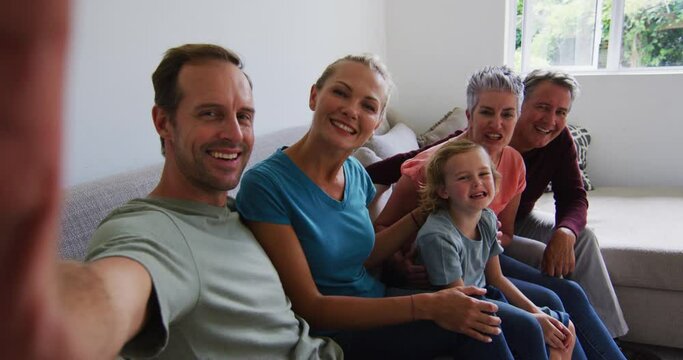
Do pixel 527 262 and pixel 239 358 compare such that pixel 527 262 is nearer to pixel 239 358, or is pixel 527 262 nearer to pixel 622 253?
pixel 622 253

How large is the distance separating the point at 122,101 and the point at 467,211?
0.97m

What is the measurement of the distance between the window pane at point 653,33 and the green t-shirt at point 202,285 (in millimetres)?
3237

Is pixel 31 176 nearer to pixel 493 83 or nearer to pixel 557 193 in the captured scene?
pixel 493 83

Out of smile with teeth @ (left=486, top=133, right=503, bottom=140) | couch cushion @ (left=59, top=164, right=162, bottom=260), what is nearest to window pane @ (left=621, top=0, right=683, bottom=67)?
smile with teeth @ (left=486, top=133, right=503, bottom=140)

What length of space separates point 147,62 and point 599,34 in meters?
3.08

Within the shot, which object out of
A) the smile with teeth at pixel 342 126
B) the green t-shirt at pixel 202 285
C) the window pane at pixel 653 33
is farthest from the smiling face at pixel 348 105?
the window pane at pixel 653 33

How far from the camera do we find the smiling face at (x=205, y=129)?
3.14 ft

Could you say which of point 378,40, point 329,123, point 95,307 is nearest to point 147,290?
point 95,307

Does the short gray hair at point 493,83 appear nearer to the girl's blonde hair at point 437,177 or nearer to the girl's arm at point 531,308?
the girl's blonde hair at point 437,177

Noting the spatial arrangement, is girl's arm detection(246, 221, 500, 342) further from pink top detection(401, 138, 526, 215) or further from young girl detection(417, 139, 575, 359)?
pink top detection(401, 138, 526, 215)

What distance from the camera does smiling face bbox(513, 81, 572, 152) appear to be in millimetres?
1801

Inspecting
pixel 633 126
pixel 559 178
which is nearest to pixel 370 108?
pixel 559 178

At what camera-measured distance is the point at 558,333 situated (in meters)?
1.33

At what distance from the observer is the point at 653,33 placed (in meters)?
3.29
